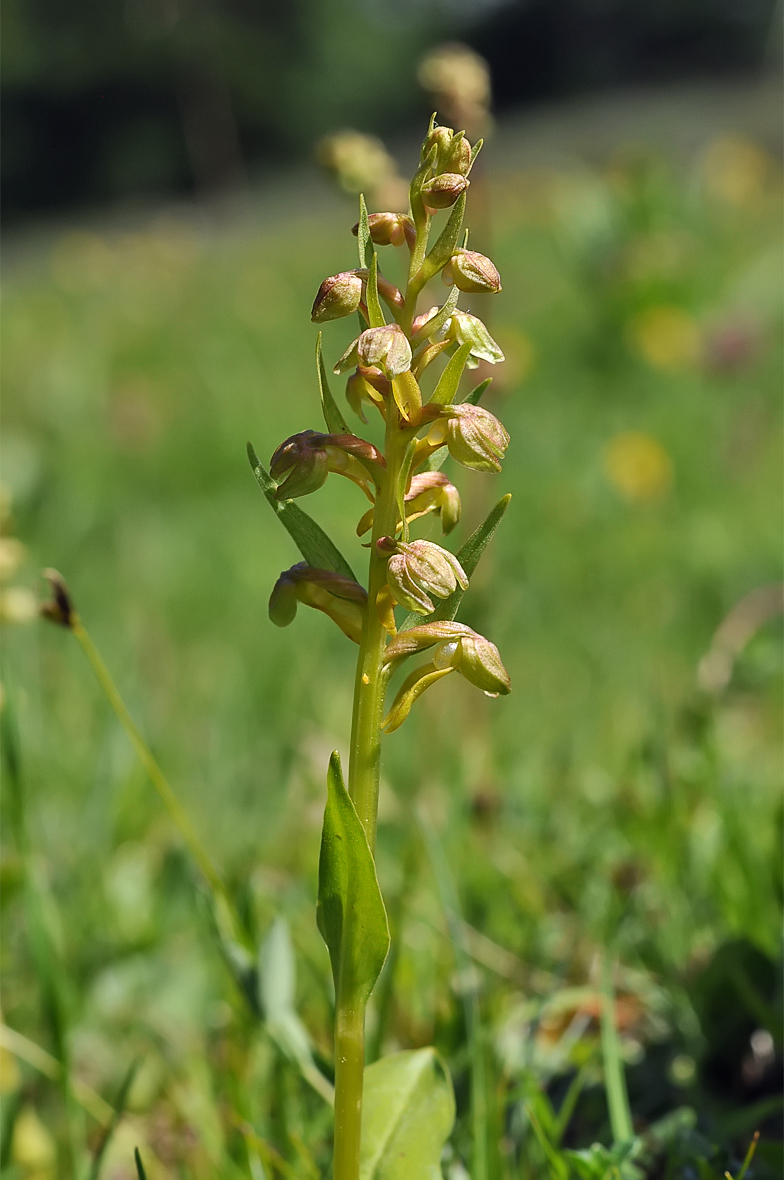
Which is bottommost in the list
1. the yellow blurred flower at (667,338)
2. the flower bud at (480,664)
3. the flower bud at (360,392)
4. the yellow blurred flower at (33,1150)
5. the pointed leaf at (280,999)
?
the yellow blurred flower at (667,338)

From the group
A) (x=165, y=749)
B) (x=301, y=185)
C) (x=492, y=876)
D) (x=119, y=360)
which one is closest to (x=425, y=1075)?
(x=492, y=876)

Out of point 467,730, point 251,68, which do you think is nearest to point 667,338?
point 467,730

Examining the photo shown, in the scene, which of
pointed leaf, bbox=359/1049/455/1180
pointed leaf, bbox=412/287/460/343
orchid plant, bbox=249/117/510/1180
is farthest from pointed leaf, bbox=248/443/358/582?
pointed leaf, bbox=359/1049/455/1180

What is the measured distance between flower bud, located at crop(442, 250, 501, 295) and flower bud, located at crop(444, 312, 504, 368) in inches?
0.7

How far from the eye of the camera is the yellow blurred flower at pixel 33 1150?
3.40ft

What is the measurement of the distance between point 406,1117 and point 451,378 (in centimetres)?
47

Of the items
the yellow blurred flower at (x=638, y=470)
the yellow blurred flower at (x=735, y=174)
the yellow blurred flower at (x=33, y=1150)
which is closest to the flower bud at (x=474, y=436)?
the yellow blurred flower at (x=33, y=1150)

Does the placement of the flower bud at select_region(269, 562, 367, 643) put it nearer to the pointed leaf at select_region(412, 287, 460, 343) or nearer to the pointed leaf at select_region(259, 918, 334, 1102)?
the pointed leaf at select_region(412, 287, 460, 343)

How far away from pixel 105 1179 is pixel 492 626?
1371 mm

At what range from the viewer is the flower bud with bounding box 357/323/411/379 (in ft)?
1.99

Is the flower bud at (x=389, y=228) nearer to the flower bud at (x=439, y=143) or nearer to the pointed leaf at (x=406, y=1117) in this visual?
the flower bud at (x=439, y=143)

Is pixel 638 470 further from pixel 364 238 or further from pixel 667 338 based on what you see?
pixel 364 238

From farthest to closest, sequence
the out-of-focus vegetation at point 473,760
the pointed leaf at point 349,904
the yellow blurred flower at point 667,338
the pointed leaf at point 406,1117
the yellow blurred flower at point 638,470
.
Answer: the yellow blurred flower at point 667,338, the yellow blurred flower at point 638,470, the out-of-focus vegetation at point 473,760, the pointed leaf at point 406,1117, the pointed leaf at point 349,904

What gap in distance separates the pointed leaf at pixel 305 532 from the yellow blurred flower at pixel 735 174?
5.83m
